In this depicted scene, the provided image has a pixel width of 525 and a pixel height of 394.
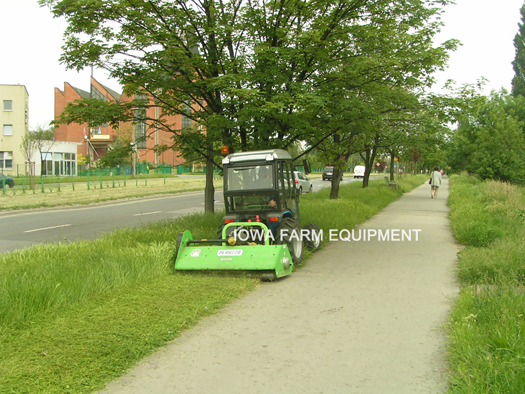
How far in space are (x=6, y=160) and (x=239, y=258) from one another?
52292 millimetres

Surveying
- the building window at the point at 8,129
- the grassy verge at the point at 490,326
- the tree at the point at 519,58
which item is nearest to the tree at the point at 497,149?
the grassy verge at the point at 490,326

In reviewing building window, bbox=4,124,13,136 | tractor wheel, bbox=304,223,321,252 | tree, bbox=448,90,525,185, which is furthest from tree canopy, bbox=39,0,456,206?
building window, bbox=4,124,13,136

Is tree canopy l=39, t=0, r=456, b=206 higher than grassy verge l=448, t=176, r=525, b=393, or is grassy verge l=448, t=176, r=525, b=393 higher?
tree canopy l=39, t=0, r=456, b=206

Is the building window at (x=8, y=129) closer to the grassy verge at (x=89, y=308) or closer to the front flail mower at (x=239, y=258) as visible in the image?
the grassy verge at (x=89, y=308)

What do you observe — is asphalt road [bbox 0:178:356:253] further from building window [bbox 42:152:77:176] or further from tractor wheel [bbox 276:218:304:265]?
building window [bbox 42:152:77:176]

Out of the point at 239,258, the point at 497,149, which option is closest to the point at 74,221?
the point at 239,258

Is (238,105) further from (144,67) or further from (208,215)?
(208,215)

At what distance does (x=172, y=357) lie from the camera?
4656mm

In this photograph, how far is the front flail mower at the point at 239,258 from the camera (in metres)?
7.62

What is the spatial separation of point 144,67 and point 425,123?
15.6m

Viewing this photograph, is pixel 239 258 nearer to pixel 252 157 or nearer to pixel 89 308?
pixel 252 157

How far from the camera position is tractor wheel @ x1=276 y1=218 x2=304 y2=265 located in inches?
338

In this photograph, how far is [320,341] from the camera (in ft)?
16.7

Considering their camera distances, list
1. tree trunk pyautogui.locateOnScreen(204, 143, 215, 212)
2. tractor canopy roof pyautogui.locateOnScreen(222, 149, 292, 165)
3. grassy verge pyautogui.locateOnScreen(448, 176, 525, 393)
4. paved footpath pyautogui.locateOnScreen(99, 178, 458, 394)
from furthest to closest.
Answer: tree trunk pyautogui.locateOnScreen(204, 143, 215, 212)
tractor canopy roof pyautogui.locateOnScreen(222, 149, 292, 165)
paved footpath pyautogui.locateOnScreen(99, 178, 458, 394)
grassy verge pyautogui.locateOnScreen(448, 176, 525, 393)
